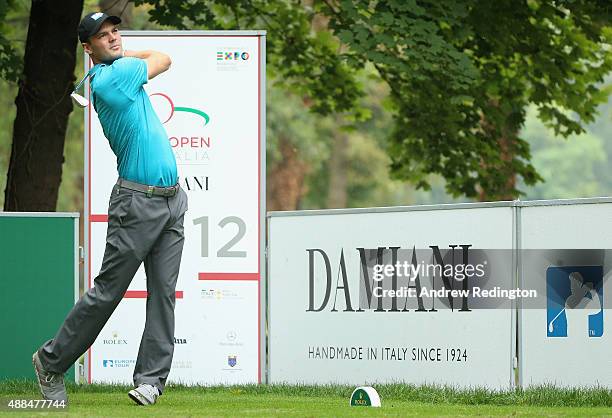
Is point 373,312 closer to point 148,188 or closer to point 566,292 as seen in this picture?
point 566,292

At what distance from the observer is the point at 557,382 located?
28.9ft

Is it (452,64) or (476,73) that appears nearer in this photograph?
(452,64)

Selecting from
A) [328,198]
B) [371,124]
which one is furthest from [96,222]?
[328,198]

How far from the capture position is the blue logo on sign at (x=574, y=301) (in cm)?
875

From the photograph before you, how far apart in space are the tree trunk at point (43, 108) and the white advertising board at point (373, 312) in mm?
4407

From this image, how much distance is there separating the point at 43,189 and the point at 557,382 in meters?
6.88

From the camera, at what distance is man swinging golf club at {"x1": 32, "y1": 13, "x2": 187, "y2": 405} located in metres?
7.23

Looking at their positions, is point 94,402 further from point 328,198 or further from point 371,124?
point 328,198

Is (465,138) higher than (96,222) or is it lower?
higher

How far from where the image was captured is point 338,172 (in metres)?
45.4

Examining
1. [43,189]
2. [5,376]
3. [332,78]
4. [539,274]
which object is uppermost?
[332,78]

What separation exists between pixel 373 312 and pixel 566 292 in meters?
1.55

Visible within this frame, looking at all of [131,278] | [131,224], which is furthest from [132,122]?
[131,278]

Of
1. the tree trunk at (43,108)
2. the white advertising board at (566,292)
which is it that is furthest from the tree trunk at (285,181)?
the white advertising board at (566,292)
